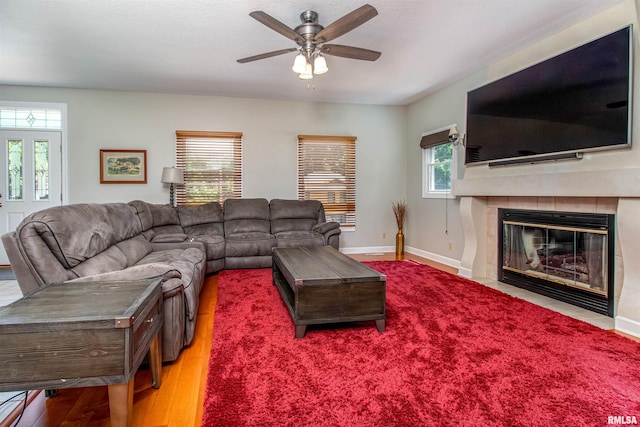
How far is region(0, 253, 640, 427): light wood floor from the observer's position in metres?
1.52

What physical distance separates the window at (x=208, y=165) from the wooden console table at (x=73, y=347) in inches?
163

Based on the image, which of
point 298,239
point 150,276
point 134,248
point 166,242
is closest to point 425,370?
point 150,276

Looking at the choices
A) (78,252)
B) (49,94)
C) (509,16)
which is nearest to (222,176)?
(49,94)

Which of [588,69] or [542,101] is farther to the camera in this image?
[542,101]

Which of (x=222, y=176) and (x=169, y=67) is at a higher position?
(x=169, y=67)

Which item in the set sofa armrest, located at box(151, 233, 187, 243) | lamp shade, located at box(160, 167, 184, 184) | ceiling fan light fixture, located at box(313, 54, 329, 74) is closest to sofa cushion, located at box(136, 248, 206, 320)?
sofa armrest, located at box(151, 233, 187, 243)

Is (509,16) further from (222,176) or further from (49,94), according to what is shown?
(49,94)

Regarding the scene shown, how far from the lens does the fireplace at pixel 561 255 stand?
2846mm

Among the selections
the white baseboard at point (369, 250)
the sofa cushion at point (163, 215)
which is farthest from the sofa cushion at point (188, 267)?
the white baseboard at point (369, 250)

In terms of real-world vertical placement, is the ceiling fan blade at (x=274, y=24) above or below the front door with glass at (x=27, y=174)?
above

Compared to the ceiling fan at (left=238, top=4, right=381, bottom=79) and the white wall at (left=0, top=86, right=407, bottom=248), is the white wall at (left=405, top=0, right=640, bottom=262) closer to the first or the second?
the white wall at (left=0, top=86, right=407, bottom=248)

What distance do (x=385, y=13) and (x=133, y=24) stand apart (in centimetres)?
225

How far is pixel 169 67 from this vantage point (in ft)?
13.4

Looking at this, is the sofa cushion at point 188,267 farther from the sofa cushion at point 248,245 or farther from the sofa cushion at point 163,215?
the sofa cushion at point 163,215
